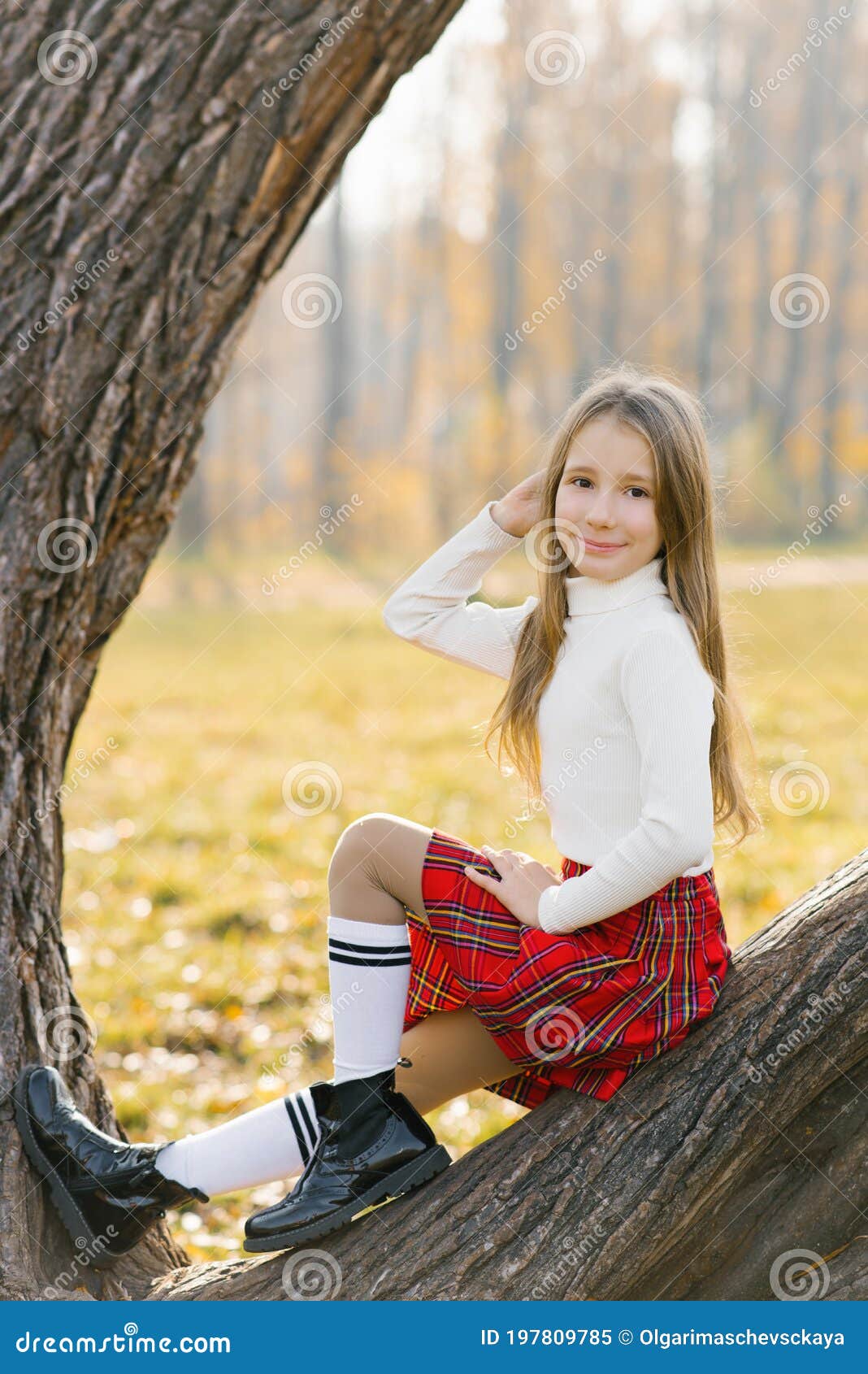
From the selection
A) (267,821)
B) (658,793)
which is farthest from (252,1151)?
(267,821)

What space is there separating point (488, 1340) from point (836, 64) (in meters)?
25.9

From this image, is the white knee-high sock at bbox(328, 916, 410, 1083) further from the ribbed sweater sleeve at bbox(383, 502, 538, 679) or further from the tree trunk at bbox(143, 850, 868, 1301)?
the ribbed sweater sleeve at bbox(383, 502, 538, 679)

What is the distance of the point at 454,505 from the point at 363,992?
1836 cm

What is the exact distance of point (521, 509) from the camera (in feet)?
7.15

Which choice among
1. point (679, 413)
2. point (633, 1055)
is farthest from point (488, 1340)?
point (679, 413)

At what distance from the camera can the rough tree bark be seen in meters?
2.14

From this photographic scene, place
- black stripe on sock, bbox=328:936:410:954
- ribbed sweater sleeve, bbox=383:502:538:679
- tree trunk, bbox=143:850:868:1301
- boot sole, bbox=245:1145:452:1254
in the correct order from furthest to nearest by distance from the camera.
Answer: ribbed sweater sleeve, bbox=383:502:538:679
black stripe on sock, bbox=328:936:410:954
boot sole, bbox=245:1145:452:1254
tree trunk, bbox=143:850:868:1301

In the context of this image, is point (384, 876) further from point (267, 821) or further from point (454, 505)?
point (454, 505)

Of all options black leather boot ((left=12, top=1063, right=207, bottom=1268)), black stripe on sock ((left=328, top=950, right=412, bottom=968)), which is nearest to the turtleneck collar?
black stripe on sock ((left=328, top=950, right=412, bottom=968))

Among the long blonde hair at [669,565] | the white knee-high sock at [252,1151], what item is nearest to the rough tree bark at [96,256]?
the white knee-high sock at [252,1151]

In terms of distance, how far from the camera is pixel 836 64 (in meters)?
23.0

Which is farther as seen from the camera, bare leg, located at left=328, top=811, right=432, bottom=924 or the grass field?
the grass field

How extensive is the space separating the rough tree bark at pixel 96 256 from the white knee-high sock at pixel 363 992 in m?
0.56

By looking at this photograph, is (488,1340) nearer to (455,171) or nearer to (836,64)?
(455,171)
